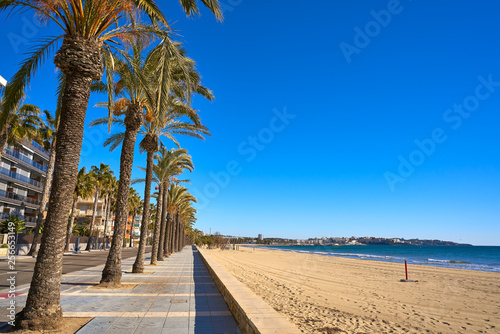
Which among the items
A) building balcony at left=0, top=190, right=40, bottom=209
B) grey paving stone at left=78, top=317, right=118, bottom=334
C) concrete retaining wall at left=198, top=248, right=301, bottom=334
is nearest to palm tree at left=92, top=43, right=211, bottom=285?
grey paving stone at left=78, top=317, right=118, bottom=334

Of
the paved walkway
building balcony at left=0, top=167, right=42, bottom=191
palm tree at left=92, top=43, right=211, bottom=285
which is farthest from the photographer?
building balcony at left=0, top=167, right=42, bottom=191

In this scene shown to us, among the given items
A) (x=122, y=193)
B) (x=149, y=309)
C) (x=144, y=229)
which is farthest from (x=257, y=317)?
(x=144, y=229)

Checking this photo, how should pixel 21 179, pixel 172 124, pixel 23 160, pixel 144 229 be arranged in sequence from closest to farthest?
pixel 144 229, pixel 172 124, pixel 21 179, pixel 23 160

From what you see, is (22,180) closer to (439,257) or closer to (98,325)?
(98,325)

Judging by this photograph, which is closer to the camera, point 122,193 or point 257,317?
point 257,317

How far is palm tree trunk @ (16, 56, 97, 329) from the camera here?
204 inches

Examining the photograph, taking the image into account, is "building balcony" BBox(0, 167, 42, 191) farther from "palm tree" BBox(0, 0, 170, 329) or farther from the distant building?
"palm tree" BBox(0, 0, 170, 329)

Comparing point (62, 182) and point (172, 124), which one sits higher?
point (172, 124)

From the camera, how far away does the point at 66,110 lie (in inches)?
237

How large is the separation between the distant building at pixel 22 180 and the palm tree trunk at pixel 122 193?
36374 mm

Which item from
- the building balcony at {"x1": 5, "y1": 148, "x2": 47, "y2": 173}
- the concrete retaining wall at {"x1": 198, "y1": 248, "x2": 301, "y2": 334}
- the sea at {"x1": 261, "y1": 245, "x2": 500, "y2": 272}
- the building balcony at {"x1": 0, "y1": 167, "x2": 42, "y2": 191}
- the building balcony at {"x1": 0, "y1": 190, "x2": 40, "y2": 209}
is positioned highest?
the building balcony at {"x1": 5, "y1": 148, "x2": 47, "y2": 173}

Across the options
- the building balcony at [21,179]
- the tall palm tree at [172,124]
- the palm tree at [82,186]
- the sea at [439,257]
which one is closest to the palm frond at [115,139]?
the tall palm tree at [172,124]

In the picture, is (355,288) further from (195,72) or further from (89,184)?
(89,184)

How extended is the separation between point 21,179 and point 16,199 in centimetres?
325
